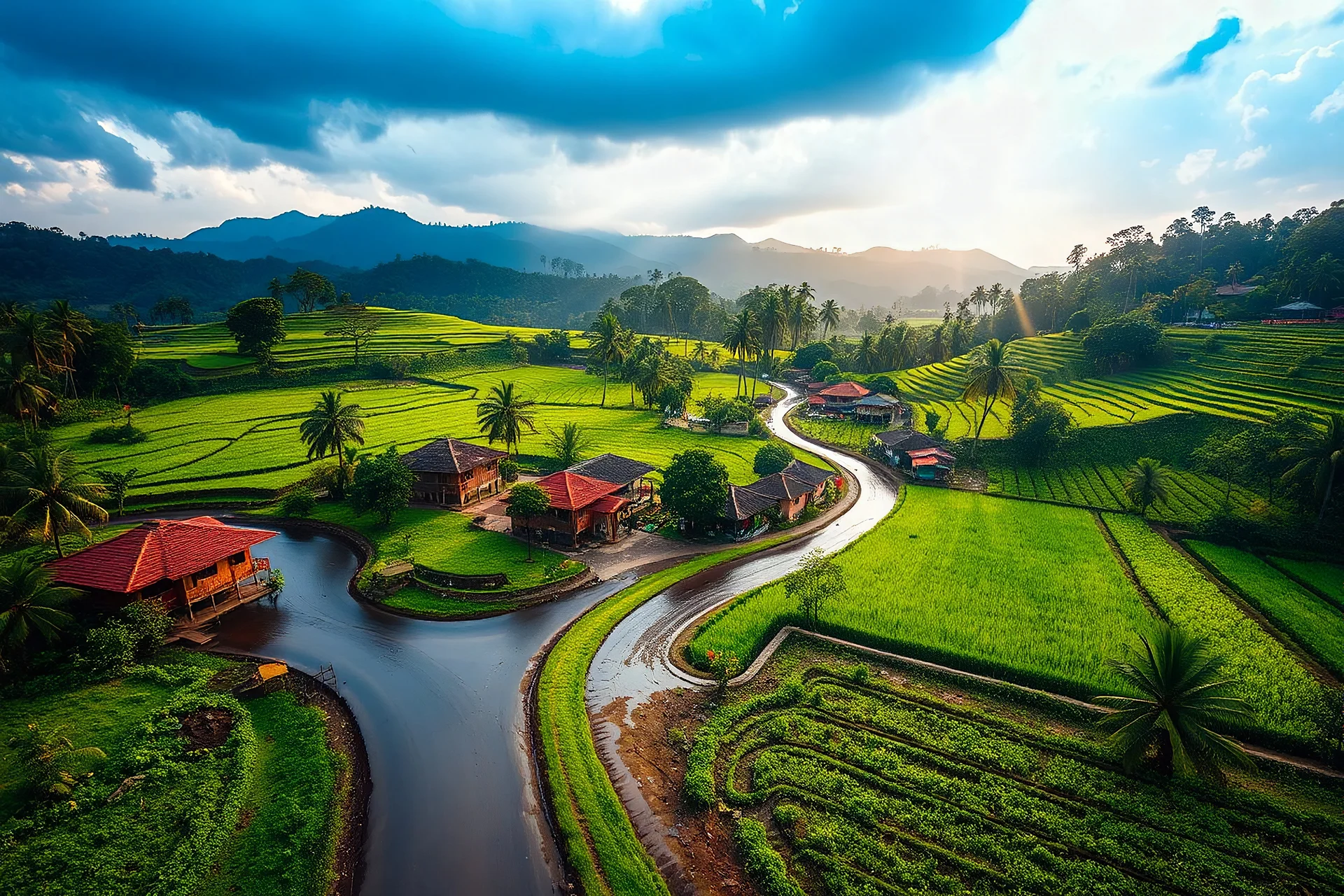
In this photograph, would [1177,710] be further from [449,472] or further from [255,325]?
[255,325]

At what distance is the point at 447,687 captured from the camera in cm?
2341

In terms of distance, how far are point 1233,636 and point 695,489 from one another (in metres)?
28.9

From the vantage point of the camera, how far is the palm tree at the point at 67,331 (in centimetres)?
5778

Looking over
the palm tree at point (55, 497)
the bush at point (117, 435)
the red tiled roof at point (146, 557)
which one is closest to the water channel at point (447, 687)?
the red tiled roof at point (146, 557)

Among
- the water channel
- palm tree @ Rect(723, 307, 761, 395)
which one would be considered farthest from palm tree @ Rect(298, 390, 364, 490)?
palm tree @ Rect(723, 307, 761, 395)

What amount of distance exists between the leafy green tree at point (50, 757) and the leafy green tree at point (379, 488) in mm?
19905

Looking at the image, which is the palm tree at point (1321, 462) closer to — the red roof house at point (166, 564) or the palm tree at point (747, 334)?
the palm tree at point (747, 334)

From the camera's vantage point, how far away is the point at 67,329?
58.8 meters

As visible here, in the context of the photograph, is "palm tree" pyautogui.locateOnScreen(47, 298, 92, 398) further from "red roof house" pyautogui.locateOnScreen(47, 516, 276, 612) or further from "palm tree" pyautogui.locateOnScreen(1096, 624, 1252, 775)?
"palm tree" pyautogui.locateOnScreen(1096, 624, 1252, 775)

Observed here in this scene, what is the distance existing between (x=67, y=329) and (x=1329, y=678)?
334ft

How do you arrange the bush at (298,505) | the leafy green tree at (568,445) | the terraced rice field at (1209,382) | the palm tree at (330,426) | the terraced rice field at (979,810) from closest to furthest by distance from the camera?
the terraced rice field at (979,810) < the bush at (298,505) < the palm tree at (330,426) < the leafy green tree at (568,445) < the terraced rice field at (1209,382)

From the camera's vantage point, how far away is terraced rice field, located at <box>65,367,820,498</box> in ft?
156

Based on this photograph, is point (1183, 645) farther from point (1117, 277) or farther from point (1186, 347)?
point (1117, 277)

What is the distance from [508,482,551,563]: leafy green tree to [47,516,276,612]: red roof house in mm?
14226
